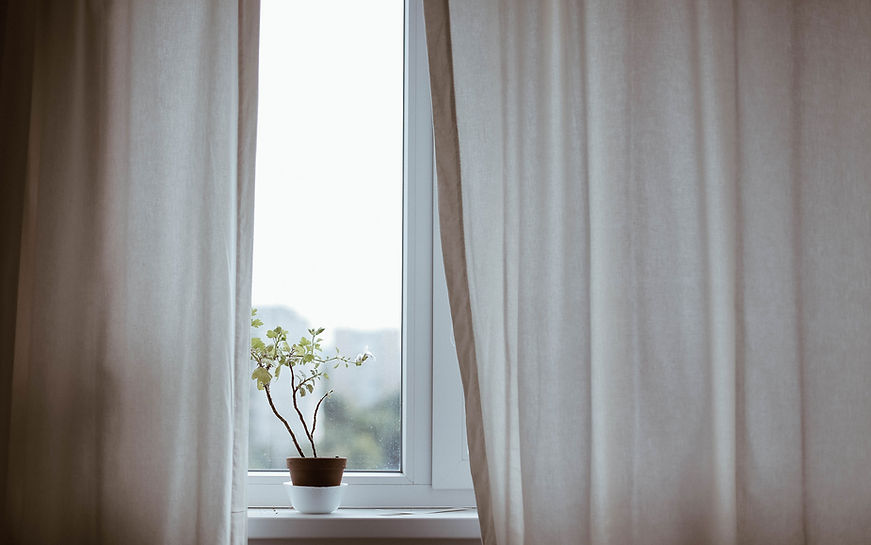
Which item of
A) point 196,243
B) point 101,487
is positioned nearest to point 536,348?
point 196,243

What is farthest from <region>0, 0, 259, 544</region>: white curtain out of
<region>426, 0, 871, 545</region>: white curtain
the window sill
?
<region>426, 0, 871, 545</region>: white curtain

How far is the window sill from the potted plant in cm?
8

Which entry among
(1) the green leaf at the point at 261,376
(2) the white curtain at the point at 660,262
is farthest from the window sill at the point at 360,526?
(1) the green leaf at the point at 261,376

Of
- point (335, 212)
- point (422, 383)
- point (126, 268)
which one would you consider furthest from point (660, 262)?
point (126, 268)

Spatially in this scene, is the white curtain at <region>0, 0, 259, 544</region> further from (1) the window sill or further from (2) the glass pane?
(2) the glass pane

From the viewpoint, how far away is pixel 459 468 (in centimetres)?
188

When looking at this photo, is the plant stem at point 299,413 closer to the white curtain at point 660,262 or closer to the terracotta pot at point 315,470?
the terracotta pot at point 315,470

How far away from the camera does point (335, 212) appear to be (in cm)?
196

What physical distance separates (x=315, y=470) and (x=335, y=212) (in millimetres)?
628

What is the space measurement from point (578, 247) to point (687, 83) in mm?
430

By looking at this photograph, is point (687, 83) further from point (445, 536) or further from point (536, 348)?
point (445, 536)

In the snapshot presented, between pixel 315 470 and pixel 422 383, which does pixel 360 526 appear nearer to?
pixel 315 470

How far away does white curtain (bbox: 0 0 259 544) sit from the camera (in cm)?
155

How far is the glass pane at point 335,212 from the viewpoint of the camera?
1.91 metres
